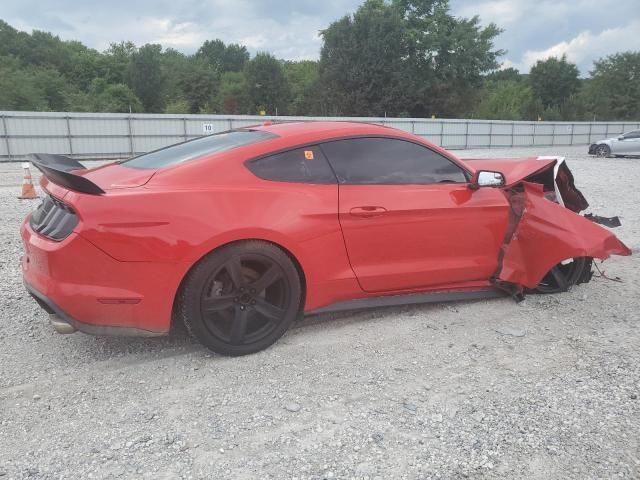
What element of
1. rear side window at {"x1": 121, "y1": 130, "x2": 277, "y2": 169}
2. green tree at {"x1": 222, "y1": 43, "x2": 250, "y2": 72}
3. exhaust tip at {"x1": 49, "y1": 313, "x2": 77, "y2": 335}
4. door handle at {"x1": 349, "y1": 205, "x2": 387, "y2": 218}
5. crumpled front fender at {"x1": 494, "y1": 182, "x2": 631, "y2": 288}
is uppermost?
green tree at {"x1": 222, "y1": 43, "x2": 250, "y2": 72}

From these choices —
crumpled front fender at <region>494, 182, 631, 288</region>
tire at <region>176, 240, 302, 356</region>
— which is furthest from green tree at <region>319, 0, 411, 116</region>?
tire at <region>176, 240, 302, 356</region>

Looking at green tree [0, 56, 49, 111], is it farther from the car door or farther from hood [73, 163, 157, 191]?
the car door

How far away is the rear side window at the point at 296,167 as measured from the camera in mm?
3262

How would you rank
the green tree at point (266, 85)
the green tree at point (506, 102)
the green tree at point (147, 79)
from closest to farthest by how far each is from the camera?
the green tree at point (506, 102)
the green tree at point (147, 79)
the green tree at point (266, 85)

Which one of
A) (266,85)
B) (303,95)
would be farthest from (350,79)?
(266,85)

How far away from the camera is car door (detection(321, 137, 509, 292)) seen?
11.4 ft

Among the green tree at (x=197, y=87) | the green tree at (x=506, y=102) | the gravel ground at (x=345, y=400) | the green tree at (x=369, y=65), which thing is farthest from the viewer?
the green tree at (x=197, y=87)

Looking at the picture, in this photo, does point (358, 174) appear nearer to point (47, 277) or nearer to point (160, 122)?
point (47, 277)

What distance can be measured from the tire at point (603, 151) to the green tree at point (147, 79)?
44444 millimetres

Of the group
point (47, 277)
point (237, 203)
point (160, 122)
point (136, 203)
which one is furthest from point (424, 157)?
point (160, 122)

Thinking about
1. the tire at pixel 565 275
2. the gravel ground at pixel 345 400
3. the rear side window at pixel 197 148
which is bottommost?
the gravel ground at pixel 345 400

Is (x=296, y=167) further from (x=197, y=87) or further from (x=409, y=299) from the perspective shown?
(x=197, y=87)

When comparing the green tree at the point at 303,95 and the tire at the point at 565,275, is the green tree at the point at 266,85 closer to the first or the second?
the green tree at the point at 303,95

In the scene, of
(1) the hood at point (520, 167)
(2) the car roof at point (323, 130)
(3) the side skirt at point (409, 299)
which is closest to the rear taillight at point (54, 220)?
(2) the car roof at point (323, 130)
